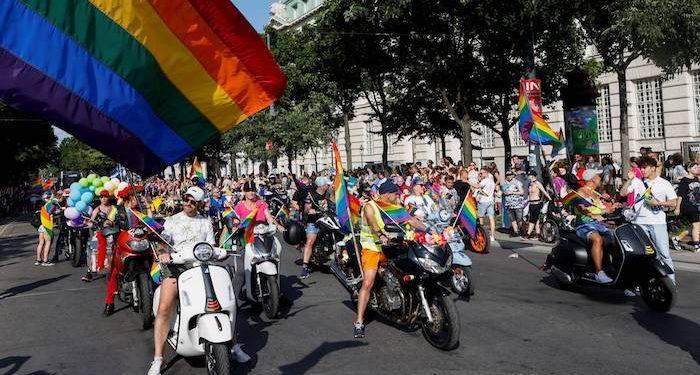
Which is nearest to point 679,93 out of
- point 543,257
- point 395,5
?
point 395,5

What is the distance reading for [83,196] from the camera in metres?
12.4

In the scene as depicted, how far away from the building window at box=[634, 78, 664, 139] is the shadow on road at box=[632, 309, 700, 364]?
24.0 metres

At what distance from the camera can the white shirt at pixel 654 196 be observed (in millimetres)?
8391

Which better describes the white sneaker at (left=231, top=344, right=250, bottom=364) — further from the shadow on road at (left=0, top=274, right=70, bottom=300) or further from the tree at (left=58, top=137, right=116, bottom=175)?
the tree at (left=58, top=137, right=116, bottom=175)

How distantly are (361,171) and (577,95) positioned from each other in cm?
1042

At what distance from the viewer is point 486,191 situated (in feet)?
51.6

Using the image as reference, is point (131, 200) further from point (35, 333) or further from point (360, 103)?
point (360, 103)

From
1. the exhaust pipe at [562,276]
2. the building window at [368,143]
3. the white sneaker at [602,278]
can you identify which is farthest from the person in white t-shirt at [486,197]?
the building window at [368,143]

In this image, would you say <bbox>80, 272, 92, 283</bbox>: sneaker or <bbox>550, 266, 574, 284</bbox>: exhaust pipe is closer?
<bbox>550, 266, 574, 284</bbox>: exhaust pipe

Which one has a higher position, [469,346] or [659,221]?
[659,221]

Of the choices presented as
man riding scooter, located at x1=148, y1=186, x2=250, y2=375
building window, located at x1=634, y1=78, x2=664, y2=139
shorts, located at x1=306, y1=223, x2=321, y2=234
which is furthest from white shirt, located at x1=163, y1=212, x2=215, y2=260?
building window, located at x1=634, y1=78, x2=664, y2=139

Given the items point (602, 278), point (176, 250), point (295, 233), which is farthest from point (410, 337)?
point (295, 233)

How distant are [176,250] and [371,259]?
203 centimetres

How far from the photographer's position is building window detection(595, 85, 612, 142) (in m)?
31.0
